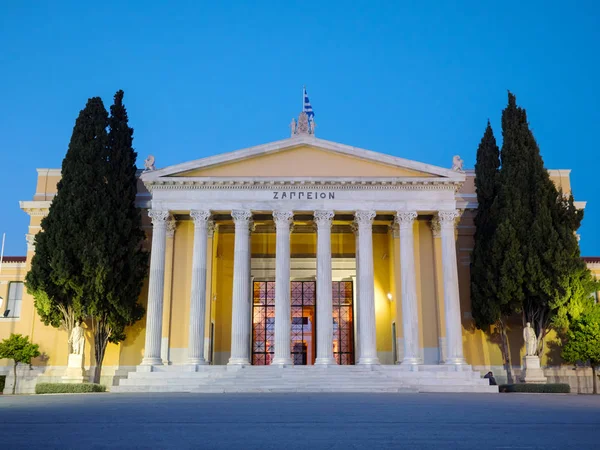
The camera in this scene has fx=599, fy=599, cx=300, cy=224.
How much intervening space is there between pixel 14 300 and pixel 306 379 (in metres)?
19.7

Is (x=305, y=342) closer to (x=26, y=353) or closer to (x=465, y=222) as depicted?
(x=465, y=222)

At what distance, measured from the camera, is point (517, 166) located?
31.1 meters

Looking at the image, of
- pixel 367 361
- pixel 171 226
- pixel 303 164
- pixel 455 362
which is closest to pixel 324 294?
pixel 367 361

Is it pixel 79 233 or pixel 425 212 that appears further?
pixel 425 212

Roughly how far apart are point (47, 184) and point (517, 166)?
27.0 m

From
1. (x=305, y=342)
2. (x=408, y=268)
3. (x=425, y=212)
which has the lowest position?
(x=305, y=342)

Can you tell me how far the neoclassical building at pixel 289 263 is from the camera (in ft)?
98.5

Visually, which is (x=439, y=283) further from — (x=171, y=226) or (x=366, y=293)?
(x=171, y=226)

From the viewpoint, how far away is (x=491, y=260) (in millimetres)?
31219

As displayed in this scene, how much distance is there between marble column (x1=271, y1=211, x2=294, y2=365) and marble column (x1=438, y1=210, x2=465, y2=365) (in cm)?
801

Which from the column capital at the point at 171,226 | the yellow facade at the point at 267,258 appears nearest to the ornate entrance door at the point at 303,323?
the yellow facade at the point at 267,258

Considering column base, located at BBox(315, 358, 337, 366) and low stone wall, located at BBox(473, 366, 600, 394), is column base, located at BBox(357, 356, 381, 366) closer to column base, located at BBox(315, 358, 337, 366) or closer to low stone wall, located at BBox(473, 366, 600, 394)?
column base, located at BBox(315, 358, 337, 366)

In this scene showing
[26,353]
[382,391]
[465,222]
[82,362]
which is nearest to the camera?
[382,391]

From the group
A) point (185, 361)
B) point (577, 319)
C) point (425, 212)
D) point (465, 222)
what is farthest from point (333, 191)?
point (577, 319)
